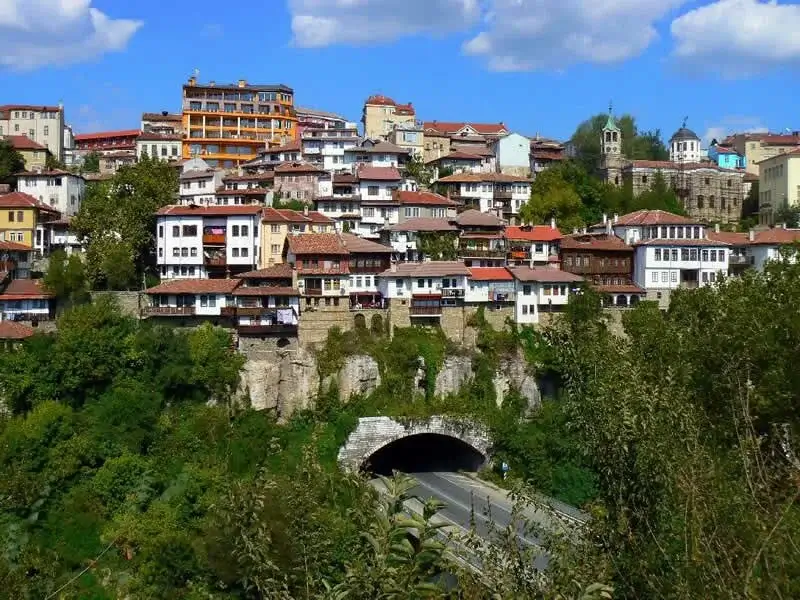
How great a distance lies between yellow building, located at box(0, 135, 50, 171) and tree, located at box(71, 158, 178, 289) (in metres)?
13.6

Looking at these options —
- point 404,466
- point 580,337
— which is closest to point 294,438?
point 404,466

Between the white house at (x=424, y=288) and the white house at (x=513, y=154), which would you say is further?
the white house at (x=513, y=154)

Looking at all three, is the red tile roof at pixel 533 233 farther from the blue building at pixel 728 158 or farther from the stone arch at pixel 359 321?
the blue building at pixel 728 158

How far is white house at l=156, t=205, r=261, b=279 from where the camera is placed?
46656mm

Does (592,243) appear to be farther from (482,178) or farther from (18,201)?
(18,201)

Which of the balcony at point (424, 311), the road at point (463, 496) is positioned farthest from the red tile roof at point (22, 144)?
the road at point (463, 496)

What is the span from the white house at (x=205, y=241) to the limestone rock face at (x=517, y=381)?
13548 mm

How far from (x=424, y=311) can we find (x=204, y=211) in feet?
40.9

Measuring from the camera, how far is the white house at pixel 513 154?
6450cm

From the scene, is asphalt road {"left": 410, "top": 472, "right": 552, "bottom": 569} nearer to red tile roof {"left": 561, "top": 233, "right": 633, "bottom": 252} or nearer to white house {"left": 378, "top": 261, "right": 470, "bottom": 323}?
white house {"left": 378, "top": 261, "right": 470, "bottom": 323}

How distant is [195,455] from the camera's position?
36812 mm

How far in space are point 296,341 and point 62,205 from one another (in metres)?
23.4

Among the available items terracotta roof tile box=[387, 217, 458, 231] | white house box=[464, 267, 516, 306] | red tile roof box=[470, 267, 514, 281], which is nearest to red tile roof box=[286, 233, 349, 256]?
terracotta roof tile box=[387, 217, 458, 231]

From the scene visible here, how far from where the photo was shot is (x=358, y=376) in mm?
40562
